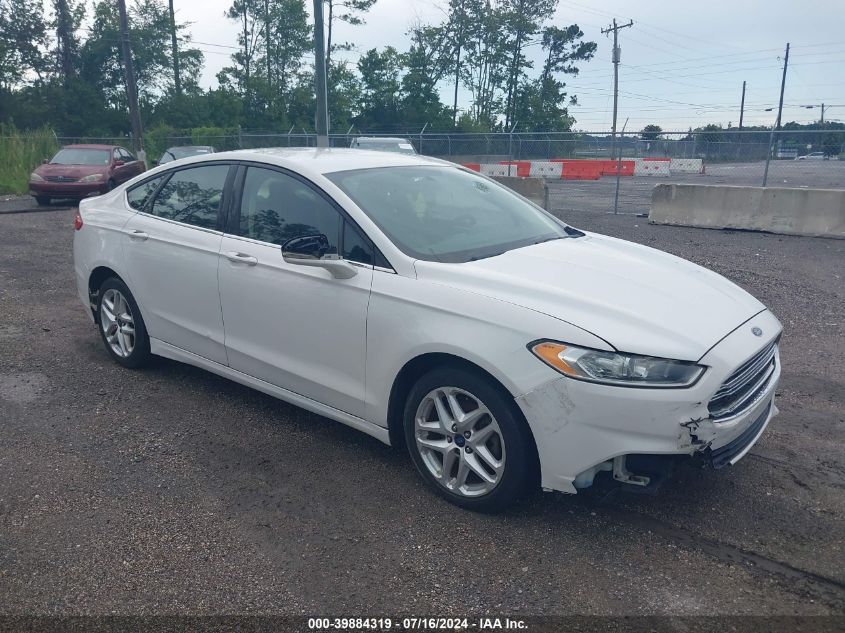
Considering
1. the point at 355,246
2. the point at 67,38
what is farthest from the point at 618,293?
the point at 67,38

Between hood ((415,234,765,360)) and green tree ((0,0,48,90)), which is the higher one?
green tree ((0,0,48,90))

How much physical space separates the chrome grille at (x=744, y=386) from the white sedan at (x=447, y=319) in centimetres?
1

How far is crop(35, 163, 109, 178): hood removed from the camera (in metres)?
17.3

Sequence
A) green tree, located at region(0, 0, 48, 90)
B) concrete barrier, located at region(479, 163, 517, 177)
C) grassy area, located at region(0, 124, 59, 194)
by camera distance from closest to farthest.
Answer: grassy area, located at region(0, 124, 59, 194)
concrete barrier, located at region(479, 163, 517, 177)
green tree, located at region(0, 0, 48, 90)

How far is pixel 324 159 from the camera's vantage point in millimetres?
4438

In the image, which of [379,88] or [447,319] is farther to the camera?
[379,88]

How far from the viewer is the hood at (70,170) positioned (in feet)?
56.9

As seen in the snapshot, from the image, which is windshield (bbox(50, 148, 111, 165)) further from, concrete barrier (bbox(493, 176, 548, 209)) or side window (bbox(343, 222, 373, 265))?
side window (bbox(343, 222, 373, 265))

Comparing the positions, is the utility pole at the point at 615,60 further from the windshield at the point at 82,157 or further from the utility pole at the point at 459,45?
the windshield at the point at 82,157

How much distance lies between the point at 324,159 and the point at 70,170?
1542 centimetres

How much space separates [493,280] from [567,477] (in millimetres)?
967

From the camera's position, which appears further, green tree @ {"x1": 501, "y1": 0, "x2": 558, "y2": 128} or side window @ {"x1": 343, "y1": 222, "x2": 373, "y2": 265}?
green tree @ {"x1": 501, "y1": 0, "x2": 558, "y2": 128}

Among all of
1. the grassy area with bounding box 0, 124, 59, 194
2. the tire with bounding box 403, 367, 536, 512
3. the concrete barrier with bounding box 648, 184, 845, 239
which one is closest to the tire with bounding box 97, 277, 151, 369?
the tire with bounding box 403, 367, 536, 512

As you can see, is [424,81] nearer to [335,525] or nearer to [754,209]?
[754,209]
